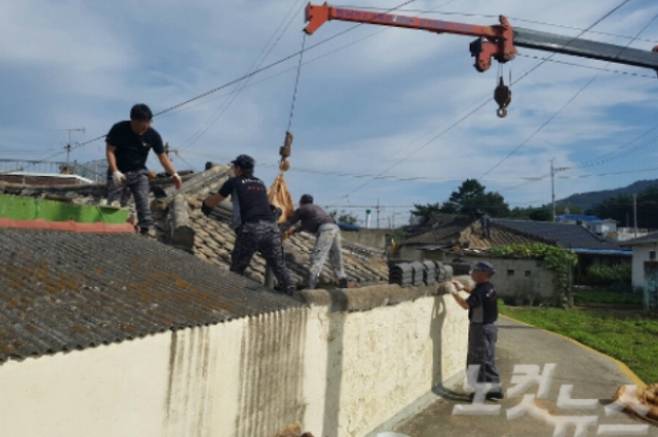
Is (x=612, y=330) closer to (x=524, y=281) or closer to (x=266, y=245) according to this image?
(x=524, y=281)

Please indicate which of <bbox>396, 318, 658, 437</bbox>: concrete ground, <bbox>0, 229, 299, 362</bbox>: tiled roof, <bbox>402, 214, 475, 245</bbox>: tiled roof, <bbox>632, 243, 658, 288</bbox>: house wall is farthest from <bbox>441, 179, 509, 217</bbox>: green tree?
<bbox>0, 229, 299, 362</bbox>: tiled roof

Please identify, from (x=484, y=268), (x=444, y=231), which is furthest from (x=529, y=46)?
(x=444, y=231)

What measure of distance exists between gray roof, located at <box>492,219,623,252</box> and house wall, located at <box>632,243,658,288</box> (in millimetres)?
5729

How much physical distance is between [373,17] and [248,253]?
204 inches

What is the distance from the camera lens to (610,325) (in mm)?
18234

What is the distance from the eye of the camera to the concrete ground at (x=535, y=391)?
24.6 ft

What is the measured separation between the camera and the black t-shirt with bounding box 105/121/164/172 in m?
6.55

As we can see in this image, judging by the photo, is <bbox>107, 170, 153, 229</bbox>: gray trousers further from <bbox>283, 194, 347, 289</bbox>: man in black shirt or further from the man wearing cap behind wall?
the man wearing cap behind wall

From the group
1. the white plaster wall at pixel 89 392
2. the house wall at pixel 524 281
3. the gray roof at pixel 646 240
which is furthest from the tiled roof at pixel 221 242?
the gray roof at pixel 646 240

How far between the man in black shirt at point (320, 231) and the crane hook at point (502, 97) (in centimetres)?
476

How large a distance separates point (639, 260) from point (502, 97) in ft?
73.6

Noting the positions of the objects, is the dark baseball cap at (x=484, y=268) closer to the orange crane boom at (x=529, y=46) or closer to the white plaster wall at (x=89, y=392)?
the orange crane boom at (x=529, y=46)

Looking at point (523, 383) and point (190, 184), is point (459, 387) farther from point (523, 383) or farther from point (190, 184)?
point (190, 184)

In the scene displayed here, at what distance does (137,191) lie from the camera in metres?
6.73
